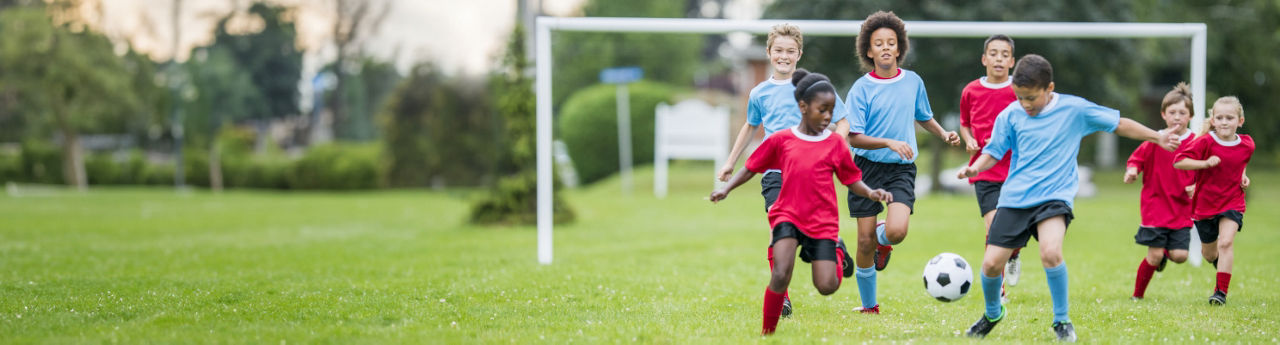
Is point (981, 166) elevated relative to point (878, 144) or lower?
lower

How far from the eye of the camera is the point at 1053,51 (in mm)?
20281

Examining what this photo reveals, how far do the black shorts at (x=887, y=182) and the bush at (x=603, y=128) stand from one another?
80.8 ft

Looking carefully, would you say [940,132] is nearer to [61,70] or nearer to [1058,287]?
[1058,287]

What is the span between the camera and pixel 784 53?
20.4ft

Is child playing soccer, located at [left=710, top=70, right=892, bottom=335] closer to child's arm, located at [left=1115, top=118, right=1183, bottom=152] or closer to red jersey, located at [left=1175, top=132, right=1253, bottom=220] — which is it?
child's arm, located at [left=1115, top=118, right=1183, bottom=152]

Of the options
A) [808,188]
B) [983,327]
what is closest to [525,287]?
[808,188]

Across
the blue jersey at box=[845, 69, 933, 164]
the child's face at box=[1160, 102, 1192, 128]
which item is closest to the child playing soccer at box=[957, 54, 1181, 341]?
the blue jersey at box=[845, 69, 933, 164]

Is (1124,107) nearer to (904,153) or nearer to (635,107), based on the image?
(635,107)

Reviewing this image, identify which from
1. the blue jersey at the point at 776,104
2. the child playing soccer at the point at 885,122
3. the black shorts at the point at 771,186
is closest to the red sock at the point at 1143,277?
the child playing soccer at the point at 885,122

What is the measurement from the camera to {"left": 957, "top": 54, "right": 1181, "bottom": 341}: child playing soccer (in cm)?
535

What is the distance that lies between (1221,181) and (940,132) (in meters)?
2.44

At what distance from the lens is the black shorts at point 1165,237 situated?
726 cm

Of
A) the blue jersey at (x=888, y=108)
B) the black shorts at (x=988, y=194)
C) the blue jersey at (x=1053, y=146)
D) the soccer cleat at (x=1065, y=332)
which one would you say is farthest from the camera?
the black shorts at (x=988, y=194)

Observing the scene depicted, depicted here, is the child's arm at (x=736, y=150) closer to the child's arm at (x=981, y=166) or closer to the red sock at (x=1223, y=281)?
the child's arm at (x=981, y=166)
